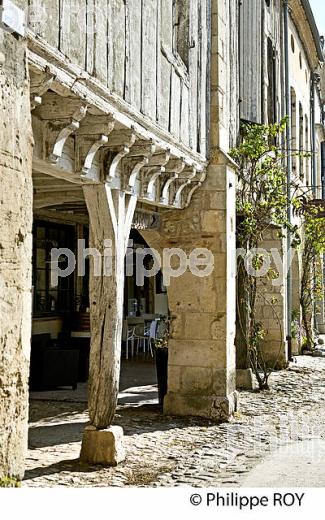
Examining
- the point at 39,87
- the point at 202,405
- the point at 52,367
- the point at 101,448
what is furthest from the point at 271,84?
the point at 39,87

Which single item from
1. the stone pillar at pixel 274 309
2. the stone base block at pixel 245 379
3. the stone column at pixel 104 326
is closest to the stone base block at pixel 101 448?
the stone column at pixel 104 326

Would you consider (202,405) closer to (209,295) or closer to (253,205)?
(209,295)

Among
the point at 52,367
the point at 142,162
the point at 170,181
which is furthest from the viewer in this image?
the point at 52,367

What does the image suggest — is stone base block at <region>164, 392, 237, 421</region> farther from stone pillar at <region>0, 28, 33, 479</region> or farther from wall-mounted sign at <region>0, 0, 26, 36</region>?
wall-mounted sign at <region>0, 0, 26, 36</region>

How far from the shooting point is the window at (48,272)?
10.8 meters

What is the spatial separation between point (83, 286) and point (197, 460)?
6829mm

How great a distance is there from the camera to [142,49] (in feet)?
17.4

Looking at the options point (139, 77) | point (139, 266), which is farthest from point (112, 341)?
point (139, 266)

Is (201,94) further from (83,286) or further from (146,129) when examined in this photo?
(83,286)

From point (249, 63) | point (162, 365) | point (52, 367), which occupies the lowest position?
point (52, 367)

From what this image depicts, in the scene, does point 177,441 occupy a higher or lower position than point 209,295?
lower

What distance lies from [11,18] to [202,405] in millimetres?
5029

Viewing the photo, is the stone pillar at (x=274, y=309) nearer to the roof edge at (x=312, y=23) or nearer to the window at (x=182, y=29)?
the window at (x=182, y=29)

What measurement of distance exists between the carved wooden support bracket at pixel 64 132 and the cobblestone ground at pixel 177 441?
2217mm
